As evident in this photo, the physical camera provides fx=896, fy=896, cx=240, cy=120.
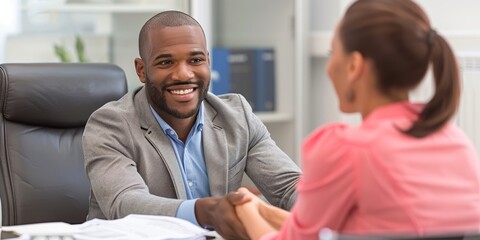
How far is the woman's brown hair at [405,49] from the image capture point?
47.9 inches

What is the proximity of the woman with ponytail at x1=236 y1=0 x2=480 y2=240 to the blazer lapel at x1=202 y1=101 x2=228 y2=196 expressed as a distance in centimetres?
83

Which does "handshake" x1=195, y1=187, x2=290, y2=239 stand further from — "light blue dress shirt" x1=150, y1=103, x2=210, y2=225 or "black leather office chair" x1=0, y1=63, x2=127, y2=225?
"black leather office chair" x1=0, y1=63, x2=127, y2=225

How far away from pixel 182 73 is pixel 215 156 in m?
0.22

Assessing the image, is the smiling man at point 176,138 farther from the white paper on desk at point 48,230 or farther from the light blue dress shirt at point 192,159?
the white paper on desk at point 48,230

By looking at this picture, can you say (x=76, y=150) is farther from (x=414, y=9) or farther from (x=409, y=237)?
(x=409, y=237)

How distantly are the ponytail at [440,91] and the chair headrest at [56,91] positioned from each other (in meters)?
1.42

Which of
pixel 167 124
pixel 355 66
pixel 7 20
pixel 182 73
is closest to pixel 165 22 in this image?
pixel 182 73

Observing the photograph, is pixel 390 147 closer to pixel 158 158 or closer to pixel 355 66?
pixel 355 66

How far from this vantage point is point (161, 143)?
6.88 ft

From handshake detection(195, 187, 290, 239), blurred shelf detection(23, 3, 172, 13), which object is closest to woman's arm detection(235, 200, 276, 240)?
handshake detection(195, 187, 290, 239)

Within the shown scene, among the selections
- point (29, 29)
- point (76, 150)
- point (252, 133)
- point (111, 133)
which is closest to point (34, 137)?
point (76, 150)

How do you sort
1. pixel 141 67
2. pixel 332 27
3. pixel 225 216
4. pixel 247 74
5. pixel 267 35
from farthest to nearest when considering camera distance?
pixel 267 35, pixel 247 74, pixel 332 27, pixel 141 67, pixel 225 216

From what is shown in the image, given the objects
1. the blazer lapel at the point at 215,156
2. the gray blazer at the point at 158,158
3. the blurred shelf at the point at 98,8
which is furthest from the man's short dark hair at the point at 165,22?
the blurred shelf at the point at 98,8

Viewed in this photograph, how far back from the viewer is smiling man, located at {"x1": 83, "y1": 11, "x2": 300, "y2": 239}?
2047mm
